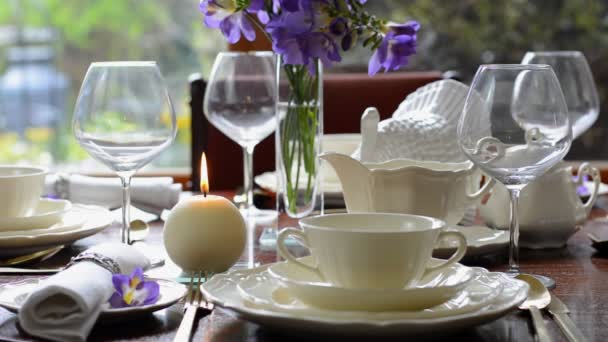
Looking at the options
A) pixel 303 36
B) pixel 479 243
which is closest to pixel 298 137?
pixel 303 36

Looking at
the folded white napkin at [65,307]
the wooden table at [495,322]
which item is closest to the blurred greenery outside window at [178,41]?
the wooden table at [495,322]

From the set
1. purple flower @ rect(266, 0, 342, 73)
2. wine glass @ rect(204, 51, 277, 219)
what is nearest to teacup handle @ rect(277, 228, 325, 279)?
purple flower @ rect(266, 0, 342, 73)

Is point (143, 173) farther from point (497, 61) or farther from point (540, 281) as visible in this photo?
point (540, 281)

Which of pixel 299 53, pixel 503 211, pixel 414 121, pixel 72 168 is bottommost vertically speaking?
pixel 72 168

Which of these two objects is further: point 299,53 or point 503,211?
point 503,211

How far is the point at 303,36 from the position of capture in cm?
104

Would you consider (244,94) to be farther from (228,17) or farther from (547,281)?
(547,281)

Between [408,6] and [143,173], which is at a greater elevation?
[408,6]

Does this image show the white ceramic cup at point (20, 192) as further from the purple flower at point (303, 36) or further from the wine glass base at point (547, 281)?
the wine glass base at point (547, 281)

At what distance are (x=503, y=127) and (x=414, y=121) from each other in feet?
1.13

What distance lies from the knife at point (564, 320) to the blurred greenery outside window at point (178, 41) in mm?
2123

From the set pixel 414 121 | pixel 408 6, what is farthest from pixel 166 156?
pixel 414 121

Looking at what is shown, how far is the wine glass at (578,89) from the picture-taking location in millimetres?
1595

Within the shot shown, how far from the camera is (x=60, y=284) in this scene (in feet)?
2.39
